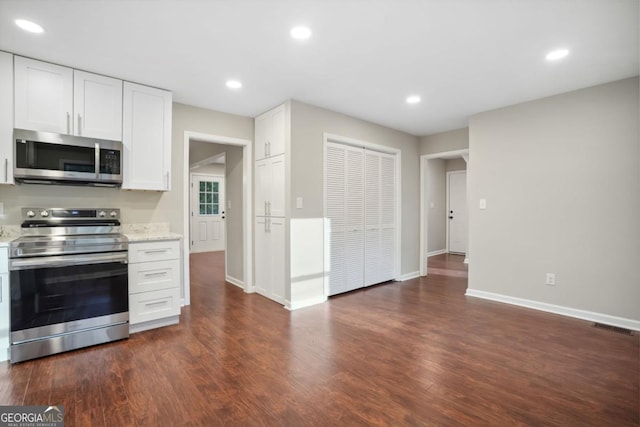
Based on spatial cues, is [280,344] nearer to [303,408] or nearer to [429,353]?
[303,408]

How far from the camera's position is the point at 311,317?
10.9ft

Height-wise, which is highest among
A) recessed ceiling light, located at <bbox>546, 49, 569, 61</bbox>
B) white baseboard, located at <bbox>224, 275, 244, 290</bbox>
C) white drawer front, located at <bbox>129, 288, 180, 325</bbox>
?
recessed ceiling light, located at <bbox>546, 49, 569, 61</bbox>

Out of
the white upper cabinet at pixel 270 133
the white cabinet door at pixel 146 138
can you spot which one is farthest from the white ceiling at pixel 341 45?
the white upper cabinet at pixel 270 133

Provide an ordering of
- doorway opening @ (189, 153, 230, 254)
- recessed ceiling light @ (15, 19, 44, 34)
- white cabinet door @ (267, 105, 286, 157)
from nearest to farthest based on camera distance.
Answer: recessed ceiling light @ (15, 19, 44, 34), white cabinet door @ (267, 105, 286, 157), doorway opening @ (189, 153, 230, 254)

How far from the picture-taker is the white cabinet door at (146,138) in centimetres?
306

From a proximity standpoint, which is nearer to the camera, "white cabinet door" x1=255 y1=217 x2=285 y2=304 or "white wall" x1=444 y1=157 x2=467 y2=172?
"white cabinet door" x1=255 y1=217 x2=285 y2=304

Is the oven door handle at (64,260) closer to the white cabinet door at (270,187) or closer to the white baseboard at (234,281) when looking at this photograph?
the white cabinet door at (270,187)

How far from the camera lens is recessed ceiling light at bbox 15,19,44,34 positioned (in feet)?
6.93

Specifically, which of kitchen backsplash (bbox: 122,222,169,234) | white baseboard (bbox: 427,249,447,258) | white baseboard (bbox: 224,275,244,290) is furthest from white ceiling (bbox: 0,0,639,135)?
white baseboard (bbox: 427,249,447,258)

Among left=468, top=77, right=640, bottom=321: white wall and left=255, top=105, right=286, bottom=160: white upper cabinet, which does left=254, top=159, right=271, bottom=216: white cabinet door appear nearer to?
left=255, top=105, right=286, bottom=160: white upper cabinet

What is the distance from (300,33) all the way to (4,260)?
9.09 feet

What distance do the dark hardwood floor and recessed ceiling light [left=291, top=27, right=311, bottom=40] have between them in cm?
247

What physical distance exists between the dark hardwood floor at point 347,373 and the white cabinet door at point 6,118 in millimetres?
1507

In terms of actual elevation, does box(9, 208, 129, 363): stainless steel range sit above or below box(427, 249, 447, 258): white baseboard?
above
